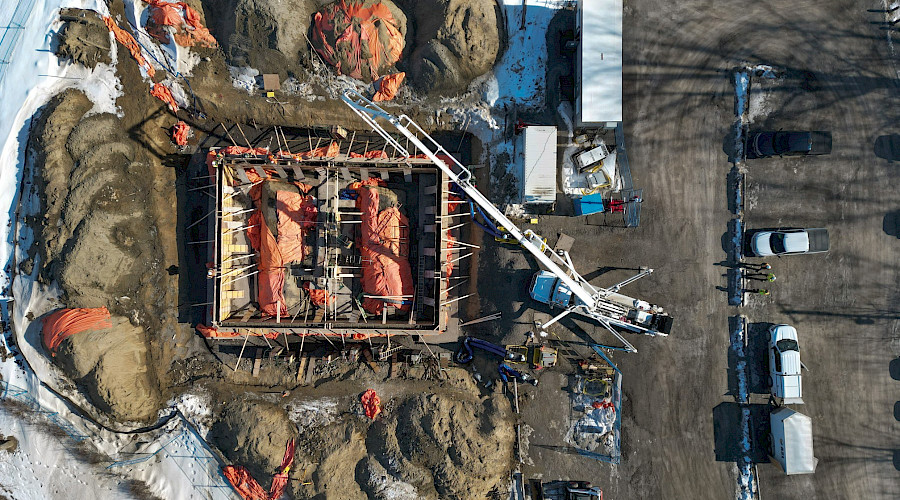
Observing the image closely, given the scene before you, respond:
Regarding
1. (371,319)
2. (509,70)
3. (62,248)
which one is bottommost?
(371,319)

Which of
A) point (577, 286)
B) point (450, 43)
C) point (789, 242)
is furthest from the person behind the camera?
point (450, 43)

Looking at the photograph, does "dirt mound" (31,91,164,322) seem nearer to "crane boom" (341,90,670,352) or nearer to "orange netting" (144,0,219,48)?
"orange netting" (144,0,219,48)

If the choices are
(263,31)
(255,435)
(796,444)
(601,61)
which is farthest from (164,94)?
(796,444)

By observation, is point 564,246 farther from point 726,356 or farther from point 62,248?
point 62,248

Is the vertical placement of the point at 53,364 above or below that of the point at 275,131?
below

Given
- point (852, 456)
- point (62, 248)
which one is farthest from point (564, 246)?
point (62, 248)

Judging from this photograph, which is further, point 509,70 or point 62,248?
point 509,70

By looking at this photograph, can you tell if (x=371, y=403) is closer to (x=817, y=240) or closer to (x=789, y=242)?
(x=789, y=242)

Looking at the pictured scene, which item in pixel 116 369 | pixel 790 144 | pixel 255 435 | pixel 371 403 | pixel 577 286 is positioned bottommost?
pixel 255 435
